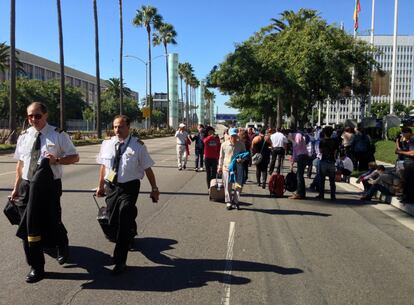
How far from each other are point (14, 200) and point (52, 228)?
50 centimetres

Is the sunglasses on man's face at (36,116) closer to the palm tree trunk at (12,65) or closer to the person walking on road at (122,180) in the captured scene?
the person walking on road at (122,180)

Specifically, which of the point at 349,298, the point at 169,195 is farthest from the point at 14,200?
the point at 169,195

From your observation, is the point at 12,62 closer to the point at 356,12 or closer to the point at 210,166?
the point at 210,166

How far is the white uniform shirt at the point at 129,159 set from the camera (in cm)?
518

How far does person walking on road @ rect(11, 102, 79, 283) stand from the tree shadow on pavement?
26.5 inches

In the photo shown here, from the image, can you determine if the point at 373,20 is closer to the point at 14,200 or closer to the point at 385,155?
the point at 385,155

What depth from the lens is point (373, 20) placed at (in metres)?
38.2

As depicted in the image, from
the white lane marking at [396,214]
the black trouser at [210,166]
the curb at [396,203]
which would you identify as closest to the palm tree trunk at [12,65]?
the black trouser at [210,166]

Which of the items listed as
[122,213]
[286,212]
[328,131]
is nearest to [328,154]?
[328,131]

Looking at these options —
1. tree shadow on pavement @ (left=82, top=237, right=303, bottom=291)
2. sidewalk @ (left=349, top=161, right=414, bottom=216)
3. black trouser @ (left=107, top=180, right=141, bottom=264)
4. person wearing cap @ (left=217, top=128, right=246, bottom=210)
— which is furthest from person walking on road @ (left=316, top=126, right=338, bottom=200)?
A: black trouser @ (left=107, top=180, right=141, bottom=264)

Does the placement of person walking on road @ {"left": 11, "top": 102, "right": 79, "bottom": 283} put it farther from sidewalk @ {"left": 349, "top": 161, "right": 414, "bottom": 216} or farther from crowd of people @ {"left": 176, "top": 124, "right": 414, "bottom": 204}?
sidewalk @ {"left": 349, "top": 161, "right": 414, "bottom": 216}

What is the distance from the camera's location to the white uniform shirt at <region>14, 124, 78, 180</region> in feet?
16.1

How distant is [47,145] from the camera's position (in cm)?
491

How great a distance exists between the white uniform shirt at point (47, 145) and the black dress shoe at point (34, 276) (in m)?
0.98
